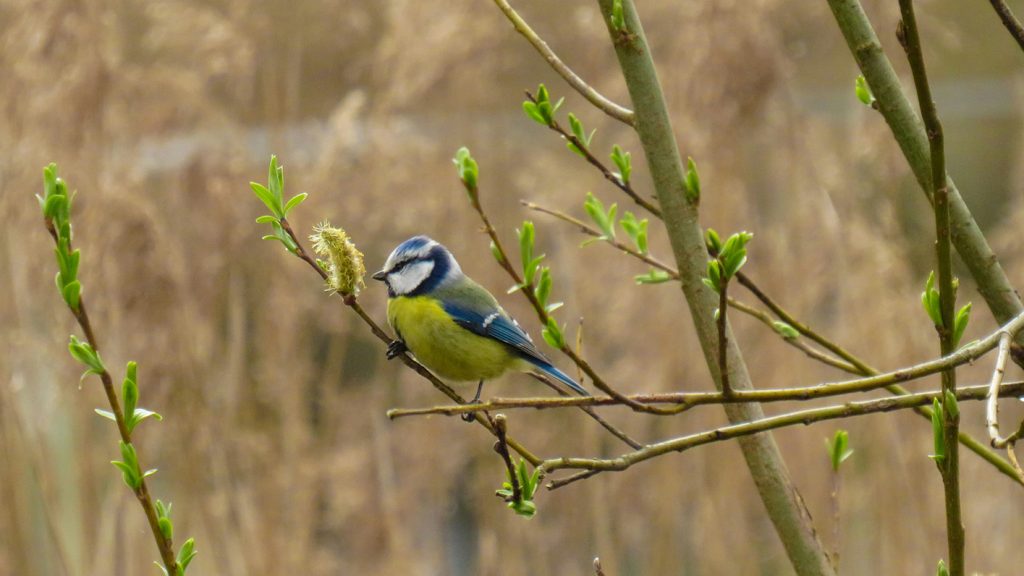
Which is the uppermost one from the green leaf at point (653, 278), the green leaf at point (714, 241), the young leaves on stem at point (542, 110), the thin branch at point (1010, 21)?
the young leaves on stem at point (542, 110)

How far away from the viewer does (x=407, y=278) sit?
165cm

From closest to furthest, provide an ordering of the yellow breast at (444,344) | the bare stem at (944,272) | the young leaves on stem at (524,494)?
the bare stem at (944,272) → the young leaves on stem at (524,494) → the yellow breast at (444,344)

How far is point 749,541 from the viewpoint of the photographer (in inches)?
98.0

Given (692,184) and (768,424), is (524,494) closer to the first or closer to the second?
(768,424)

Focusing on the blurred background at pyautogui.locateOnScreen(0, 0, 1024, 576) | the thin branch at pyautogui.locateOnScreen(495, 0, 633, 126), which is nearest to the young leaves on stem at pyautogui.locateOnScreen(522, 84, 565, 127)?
the thin branch at pyautogui.locateOnScreen(495, 0, 633, 126)

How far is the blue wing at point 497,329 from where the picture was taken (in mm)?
1571

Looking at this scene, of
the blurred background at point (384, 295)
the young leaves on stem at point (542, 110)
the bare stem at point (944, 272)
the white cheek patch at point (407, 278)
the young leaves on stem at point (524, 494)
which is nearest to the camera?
the bare stem at point (944, 272)

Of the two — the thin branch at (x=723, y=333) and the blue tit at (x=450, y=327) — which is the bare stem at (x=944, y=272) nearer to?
the thin branch at (x=723, y=333)

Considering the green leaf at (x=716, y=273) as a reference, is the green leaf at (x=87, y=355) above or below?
below

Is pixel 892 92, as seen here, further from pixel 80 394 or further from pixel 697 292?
pixel 80 394

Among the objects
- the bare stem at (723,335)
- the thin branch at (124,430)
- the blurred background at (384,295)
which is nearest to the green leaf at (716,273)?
the bare stem at (723,335)

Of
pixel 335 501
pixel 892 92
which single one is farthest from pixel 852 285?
pixel 892 92

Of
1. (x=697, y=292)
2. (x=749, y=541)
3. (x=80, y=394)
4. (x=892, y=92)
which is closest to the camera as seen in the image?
(x=892, y=92)

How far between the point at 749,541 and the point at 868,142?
98cm
